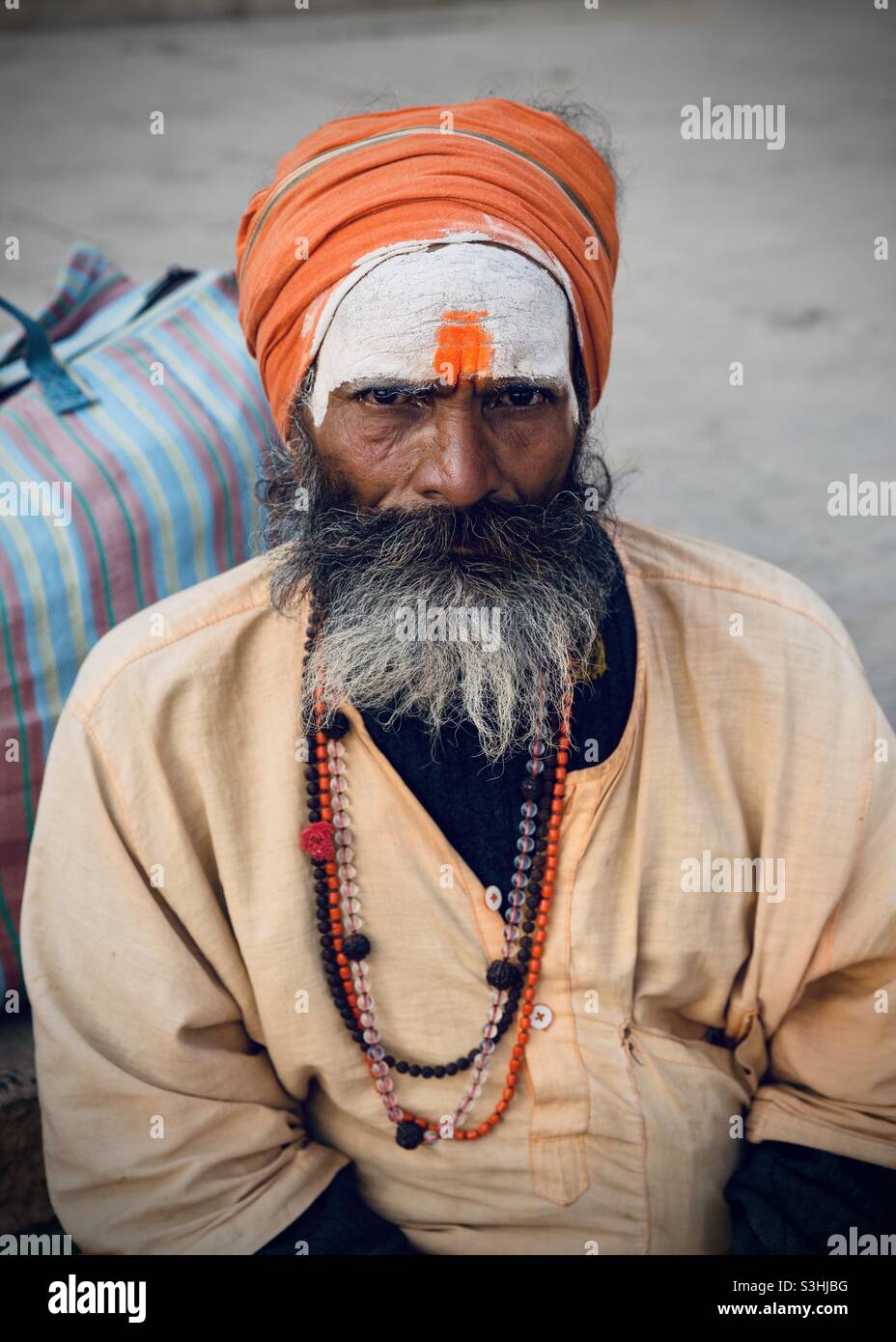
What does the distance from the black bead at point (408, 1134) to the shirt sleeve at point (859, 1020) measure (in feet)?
1.84

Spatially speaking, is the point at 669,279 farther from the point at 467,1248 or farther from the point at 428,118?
the point at 467,1248

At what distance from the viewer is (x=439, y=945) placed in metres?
2.17

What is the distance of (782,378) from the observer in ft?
16.3

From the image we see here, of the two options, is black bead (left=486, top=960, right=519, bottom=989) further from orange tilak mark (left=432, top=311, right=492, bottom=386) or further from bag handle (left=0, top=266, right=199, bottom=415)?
bag handle (left=0, top=266, right=199, bottom=415)

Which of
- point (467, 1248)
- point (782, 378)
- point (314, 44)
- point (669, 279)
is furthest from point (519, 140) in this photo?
point (314, 44)

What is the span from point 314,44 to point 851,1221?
809 centimetres

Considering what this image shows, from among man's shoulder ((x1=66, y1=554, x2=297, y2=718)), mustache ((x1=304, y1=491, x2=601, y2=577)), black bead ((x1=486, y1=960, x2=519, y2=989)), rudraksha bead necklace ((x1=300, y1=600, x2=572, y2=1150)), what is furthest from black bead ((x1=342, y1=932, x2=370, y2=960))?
mustache ((x1=304, y1=491, x2=601, y2=577))

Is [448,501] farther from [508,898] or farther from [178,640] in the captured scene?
[508,898]

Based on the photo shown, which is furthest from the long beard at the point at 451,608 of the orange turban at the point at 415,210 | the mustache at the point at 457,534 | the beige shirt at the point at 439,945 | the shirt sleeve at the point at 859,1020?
the shirt sleeve at the point at 859,1020

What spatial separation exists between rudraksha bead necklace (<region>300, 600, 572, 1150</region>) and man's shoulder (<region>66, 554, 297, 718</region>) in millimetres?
126

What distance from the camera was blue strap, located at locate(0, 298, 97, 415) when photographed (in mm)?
2887

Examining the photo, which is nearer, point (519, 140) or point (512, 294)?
point (512, 294)

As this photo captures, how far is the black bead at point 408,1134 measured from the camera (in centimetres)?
218

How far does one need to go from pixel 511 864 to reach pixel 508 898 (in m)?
0.05
